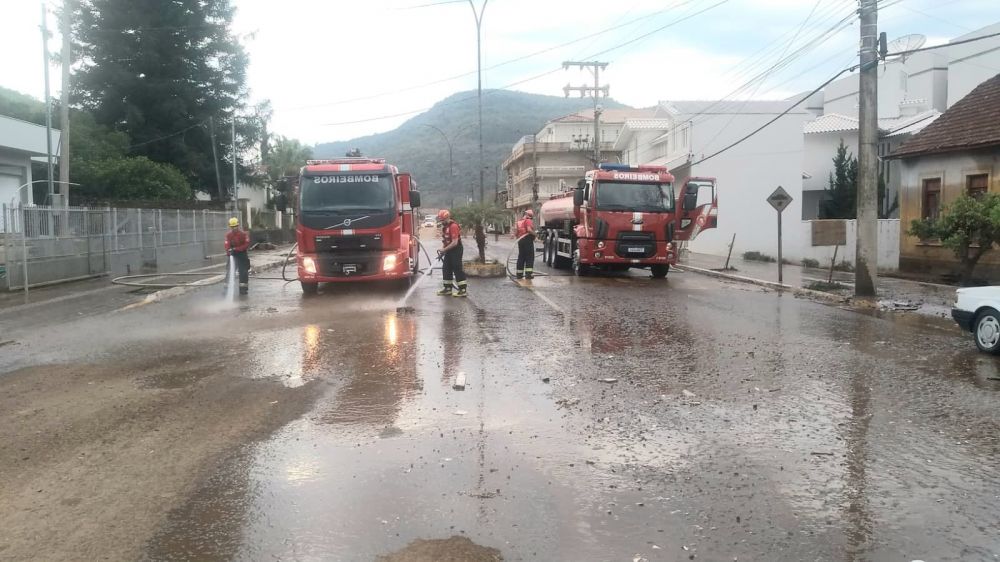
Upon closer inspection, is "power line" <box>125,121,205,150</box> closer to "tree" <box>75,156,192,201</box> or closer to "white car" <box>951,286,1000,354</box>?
"tree" <box>75,156,192,201</box>

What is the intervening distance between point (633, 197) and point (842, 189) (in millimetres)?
19458

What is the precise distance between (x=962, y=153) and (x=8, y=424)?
22.0 meters

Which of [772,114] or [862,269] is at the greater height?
[772,114]

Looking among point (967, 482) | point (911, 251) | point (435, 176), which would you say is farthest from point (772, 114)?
point (435, 176)

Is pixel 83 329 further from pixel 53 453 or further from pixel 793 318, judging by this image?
pixel 793 318

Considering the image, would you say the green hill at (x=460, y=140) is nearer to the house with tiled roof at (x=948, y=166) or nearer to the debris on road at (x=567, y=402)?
the house with tiled roof at (x=948, y=166)

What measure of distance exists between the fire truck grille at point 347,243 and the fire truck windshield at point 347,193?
566 mm

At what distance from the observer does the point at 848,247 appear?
25.2 meters

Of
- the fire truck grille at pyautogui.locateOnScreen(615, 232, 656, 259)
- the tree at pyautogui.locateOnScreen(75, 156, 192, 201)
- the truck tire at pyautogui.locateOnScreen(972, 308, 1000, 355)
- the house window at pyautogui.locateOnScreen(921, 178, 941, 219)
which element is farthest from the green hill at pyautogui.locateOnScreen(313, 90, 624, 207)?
the truck tire at pyautogui.locateOnScreen(972, 308, 1000, 355)

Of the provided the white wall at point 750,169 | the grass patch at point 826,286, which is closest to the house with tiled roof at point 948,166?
the grass patch at point 826,286

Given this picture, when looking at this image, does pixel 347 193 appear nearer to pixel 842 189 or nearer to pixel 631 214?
pixel 631 214

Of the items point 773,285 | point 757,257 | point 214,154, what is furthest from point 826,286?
point 214,154

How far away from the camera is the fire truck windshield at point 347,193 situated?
15.8 m

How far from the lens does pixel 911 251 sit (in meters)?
22.2
